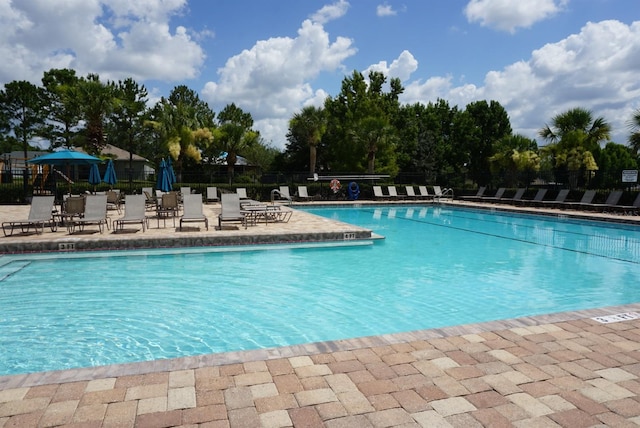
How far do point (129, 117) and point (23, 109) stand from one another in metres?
9.54

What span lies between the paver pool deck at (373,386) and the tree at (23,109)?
39.6 meters

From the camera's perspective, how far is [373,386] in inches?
121

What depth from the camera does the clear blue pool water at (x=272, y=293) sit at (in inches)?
187

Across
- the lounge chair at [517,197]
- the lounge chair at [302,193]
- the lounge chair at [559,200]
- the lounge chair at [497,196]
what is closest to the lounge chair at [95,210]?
the lounge chair at [302,193]

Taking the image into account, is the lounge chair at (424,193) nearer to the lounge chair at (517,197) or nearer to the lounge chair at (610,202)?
the lounge chair at (517,197)

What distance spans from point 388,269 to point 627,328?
4.29 m

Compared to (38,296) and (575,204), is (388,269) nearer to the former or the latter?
(38,296)

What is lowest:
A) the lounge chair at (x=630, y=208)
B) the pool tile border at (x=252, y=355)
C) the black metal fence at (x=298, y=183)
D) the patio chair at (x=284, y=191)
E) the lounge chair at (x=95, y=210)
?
the pool tile border at (x=252, y=355)

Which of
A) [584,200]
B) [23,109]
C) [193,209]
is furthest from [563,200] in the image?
[23,109]

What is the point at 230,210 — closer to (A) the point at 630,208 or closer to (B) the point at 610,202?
(A) the point at 630,208

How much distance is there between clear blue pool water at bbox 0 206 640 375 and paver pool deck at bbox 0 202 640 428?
118 cm

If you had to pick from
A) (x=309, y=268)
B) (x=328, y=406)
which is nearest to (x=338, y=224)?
(x=309, y=268)

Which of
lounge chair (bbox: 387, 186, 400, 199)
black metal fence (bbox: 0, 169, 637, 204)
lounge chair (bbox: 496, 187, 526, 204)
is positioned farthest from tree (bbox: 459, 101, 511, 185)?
lounge chair (bbox: 496, 187, 526, 204)

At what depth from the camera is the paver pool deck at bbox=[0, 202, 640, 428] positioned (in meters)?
2.67
